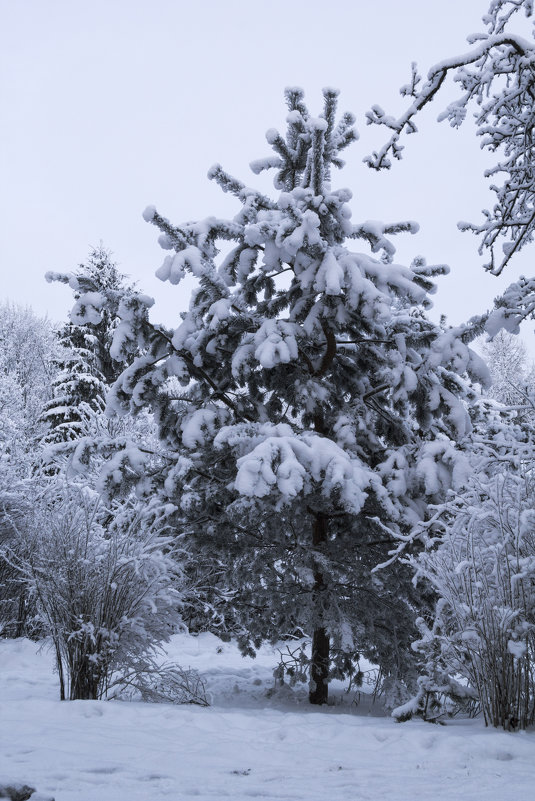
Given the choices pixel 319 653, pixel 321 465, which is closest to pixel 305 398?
pixel 321 465

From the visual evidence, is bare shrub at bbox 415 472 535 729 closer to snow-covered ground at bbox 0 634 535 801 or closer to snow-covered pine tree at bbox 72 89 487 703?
snow-covered ground at bbox 0 634 535 801

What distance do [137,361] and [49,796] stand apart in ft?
11.9

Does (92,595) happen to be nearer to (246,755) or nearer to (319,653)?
(246,755)

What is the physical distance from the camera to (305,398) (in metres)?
5.20

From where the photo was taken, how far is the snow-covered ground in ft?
7.84

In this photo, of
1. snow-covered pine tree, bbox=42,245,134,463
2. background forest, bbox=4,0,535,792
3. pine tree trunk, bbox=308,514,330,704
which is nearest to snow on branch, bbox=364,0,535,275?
background forest, bbox=4,0,535,792

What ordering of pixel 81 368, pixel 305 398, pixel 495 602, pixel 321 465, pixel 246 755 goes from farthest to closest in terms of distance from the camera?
pixel 81 368, pixel 305 398, pixel 321 465, pixel 495 602, pixel 246 755

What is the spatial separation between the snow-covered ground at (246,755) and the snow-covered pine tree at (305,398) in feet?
3.74

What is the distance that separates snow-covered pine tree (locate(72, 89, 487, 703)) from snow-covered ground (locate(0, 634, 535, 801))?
1139 millimetres

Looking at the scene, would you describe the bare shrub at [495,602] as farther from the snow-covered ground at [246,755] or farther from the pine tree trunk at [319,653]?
the pine tree trunk at [319,653]

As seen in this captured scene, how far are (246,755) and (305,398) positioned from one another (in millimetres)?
2882

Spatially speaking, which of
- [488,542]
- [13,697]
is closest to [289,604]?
[488,542]

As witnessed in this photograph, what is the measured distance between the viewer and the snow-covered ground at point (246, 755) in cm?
239

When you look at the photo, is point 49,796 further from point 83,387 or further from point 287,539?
point 83,387
